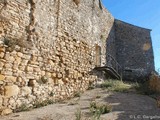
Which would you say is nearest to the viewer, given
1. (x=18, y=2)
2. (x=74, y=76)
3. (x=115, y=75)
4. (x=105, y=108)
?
(x=105, y=108)

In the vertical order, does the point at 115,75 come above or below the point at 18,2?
below

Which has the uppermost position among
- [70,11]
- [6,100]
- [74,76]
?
[70,11]

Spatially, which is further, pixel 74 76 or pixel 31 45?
pixel 74 76

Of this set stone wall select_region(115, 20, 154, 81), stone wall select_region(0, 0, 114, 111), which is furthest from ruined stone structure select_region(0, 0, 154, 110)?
stone wall select_region(115, 20, 154, 81)

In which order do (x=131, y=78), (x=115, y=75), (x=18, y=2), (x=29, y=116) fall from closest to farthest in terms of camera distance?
(x=29, y=116)
(x=18, y=2)
(x=115, y=75)
(x=131, y=78)

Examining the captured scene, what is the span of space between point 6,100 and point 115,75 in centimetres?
696

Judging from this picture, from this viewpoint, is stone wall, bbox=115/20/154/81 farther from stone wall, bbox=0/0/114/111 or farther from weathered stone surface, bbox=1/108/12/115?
weathered stone surface, bbox=1/108/12/115

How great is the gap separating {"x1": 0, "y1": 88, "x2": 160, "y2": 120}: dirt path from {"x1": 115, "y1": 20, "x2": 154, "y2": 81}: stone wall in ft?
20.9

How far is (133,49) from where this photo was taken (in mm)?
15203

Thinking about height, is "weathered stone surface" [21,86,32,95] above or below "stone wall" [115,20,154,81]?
below

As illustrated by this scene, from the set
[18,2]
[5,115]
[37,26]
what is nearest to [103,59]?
[37,26]

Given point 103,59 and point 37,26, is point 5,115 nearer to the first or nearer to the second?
point 37,26

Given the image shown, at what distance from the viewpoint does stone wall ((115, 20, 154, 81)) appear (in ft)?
48.4

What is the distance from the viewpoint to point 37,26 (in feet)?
23.2
